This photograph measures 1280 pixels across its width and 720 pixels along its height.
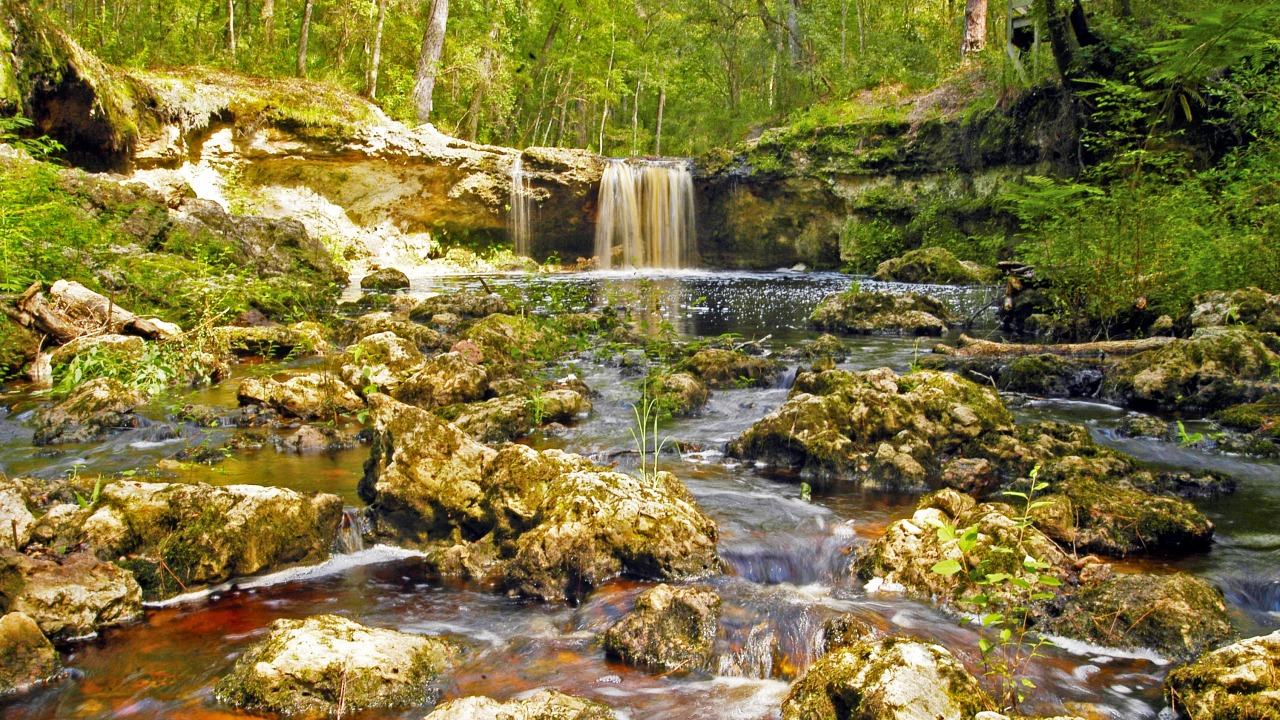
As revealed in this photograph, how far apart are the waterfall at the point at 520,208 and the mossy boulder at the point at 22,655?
2302 cm

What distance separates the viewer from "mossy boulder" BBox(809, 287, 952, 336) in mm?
12703

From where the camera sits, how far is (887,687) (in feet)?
8.63

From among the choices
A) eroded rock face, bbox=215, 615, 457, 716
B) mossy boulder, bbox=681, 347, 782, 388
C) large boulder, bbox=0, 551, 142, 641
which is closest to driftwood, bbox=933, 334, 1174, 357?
mossy boulder, bbox=681, 347, 782, 388

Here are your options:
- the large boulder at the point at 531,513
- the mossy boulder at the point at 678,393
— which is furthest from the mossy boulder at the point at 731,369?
the large boulder at the point at 531,513

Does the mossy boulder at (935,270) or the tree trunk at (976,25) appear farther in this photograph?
the tree trunk at (976,25)

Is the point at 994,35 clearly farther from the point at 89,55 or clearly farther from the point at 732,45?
the point at 89,55

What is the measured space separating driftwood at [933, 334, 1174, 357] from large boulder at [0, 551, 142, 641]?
8.56m

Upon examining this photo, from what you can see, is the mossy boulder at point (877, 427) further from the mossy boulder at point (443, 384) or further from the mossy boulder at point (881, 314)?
the mossy boulder at point (881, 314)

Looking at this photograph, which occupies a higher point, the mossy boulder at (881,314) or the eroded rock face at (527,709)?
the mossy boulder at (881,314)

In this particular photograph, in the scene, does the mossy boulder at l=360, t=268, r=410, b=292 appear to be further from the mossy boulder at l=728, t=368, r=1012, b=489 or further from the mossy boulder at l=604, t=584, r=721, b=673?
the mossy boulder at l=604, t=584, r=721, b=673

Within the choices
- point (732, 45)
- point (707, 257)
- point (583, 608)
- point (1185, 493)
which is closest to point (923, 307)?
point (1185, 493)

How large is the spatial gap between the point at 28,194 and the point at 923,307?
12.9 metres

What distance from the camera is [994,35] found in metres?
31.0

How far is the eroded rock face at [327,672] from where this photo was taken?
301cm
